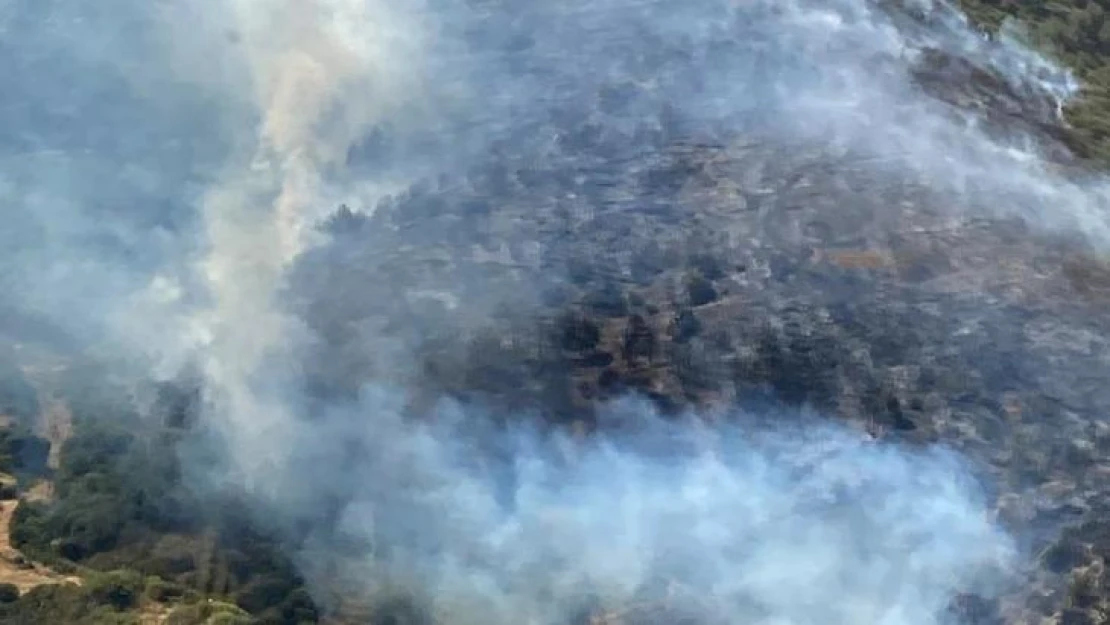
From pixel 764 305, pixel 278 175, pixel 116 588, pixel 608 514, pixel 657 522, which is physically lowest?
pixel 116 588

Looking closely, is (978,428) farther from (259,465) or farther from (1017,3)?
(1017,3)

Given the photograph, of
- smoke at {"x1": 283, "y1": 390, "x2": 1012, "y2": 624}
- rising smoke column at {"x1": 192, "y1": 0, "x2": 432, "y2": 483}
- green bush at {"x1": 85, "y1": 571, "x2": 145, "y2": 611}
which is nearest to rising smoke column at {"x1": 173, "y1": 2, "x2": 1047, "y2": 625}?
smoke at {"x1": 283, "y1": 390, "x2": 1012, "y2": 624}

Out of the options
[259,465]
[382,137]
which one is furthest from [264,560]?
[382,137]

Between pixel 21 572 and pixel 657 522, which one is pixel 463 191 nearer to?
pixel 657 522

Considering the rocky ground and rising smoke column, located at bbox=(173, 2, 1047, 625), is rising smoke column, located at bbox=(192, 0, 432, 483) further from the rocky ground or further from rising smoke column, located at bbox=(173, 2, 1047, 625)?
the rocky ground

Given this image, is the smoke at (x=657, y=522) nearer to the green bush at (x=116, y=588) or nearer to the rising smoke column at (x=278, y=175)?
the rising smoke column at (x=278, y=175)

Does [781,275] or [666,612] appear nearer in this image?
[666,612]

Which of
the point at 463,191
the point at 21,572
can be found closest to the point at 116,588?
the point at 21,572

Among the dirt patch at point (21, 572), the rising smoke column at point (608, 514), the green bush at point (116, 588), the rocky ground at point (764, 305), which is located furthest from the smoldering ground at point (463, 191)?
the dirt patch at point (21, 572)
